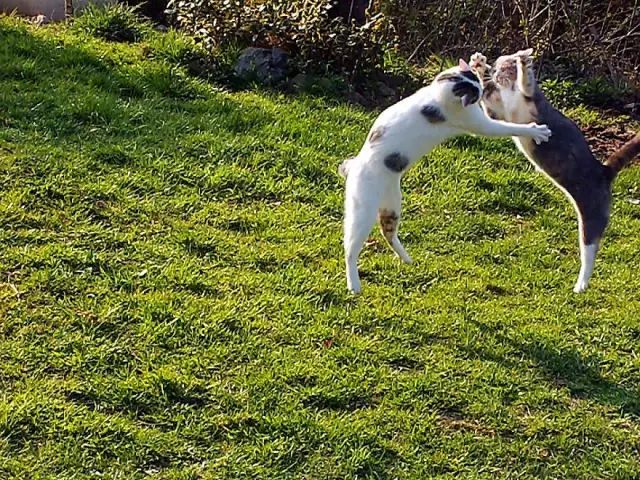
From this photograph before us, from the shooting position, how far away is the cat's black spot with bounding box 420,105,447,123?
4016 mm

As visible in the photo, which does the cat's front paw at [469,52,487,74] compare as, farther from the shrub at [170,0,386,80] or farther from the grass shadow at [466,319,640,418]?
the shrub at [170,0,386,80]

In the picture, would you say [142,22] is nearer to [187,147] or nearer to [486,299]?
[187,147]

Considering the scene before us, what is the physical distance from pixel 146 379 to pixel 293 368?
67 cm

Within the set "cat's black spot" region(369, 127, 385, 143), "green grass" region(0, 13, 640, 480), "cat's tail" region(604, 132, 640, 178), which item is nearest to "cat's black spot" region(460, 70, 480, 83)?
"cat's black spot" region(369, 127, 385, 143)

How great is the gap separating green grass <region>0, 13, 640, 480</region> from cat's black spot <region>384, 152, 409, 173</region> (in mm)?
996

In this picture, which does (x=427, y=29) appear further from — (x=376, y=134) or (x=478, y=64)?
(x=376, y=134)

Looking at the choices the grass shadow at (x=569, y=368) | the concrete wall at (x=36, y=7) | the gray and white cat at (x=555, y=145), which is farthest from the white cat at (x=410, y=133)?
the concrete wall at (x=36, y=7)

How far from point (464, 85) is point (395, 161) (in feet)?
1.46

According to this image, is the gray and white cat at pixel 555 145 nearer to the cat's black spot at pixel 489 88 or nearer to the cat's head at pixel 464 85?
the cat's black spot at pixel 489 88

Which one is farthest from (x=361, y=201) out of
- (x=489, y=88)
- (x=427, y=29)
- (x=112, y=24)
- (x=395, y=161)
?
(x=112, y=24)

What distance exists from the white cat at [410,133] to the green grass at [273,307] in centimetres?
77

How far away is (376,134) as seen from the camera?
4.13 m

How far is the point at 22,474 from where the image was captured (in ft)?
12.1

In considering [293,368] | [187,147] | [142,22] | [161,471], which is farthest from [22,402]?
[142,22]
